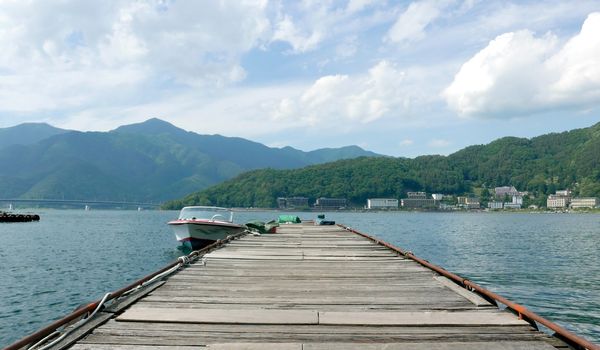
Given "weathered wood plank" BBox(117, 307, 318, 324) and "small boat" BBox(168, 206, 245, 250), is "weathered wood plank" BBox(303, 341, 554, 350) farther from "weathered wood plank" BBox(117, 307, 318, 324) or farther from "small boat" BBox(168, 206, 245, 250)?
"small boat" BBox(168, 206, 245, 250)

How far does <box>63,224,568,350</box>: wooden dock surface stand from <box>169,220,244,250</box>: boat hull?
18538mm

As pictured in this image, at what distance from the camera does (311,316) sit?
7.07 meters

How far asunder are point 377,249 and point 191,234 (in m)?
16.9

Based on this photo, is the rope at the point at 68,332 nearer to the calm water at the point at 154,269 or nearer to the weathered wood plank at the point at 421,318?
the weathered wood plank at the point at 421,318

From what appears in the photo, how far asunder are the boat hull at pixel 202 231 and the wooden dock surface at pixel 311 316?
18538 millimetres

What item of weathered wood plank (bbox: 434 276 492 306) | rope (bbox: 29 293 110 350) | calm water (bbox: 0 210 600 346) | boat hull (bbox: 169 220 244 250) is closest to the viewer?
rope (bbox: 29 293 110 350)

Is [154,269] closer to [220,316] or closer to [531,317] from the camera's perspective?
[220,316]

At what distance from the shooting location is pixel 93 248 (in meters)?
43.0

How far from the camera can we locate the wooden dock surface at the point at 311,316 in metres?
5.91

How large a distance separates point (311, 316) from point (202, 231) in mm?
24901

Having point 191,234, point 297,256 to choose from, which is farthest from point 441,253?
point 297,256

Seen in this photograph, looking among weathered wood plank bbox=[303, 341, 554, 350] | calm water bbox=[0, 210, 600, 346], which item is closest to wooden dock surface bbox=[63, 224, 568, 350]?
weathered wood plank bbox=[303, 341, 554, 350]

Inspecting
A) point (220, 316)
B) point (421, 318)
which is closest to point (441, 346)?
point (421, 318)

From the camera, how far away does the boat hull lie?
30188 mm
